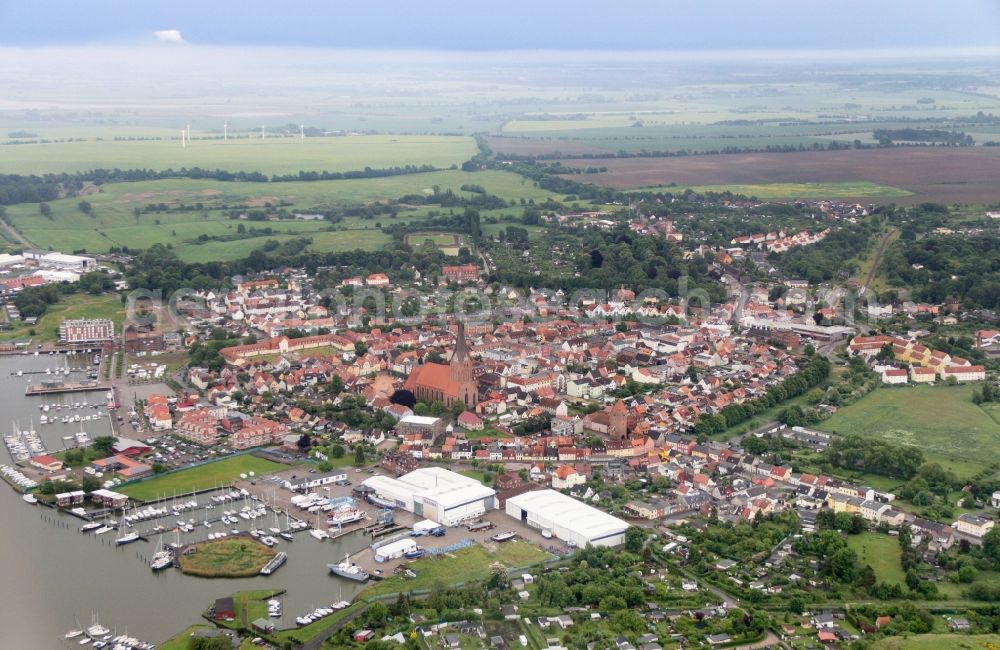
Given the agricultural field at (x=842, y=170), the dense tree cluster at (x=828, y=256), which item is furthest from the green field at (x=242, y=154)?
the dense tree cluster at (x=828, y=256)

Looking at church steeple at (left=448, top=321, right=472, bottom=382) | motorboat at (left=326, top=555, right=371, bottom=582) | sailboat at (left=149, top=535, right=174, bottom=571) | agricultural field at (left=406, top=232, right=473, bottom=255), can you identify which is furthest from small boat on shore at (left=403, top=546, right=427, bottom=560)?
agricultural field at (left=406, top=232, right=473, bottom=255)

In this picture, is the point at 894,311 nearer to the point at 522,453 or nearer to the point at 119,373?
the point at 522,453

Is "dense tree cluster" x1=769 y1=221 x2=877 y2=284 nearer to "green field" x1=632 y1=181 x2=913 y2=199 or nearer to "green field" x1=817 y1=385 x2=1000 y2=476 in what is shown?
"green field" x1=632 y1=181 x2=913 y2=199

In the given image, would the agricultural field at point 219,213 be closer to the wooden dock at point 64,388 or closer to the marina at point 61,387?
the marina at point 61,387

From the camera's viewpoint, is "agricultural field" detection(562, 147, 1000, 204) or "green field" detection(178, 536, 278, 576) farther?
"agricultural field" detection(562, 147, 1000, 204)

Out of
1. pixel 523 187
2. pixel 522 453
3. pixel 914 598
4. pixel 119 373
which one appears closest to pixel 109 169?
pixel 523 187

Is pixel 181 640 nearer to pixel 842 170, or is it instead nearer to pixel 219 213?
pixel 219 213
